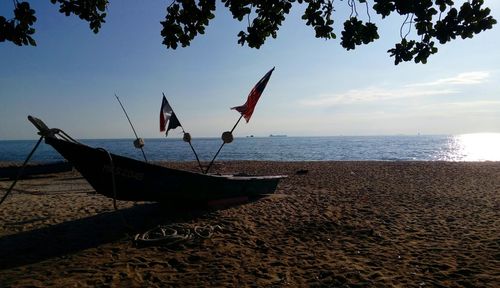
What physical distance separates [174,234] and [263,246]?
1.83 metres

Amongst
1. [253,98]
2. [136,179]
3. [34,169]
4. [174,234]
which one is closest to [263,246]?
[174,234]

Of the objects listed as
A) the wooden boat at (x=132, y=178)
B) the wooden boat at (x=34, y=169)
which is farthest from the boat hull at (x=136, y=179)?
the wooden boat at (x=34, y=169)

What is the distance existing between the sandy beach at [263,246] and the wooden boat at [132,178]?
2.08 feet

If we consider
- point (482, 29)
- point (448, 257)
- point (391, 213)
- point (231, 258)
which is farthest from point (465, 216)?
point (482, 29)

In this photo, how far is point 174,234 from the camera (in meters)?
7.16

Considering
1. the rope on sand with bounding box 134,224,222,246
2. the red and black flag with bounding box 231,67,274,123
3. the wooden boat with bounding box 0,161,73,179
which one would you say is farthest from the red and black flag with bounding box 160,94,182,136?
the wooden boat with bounding box 0,161,73,179

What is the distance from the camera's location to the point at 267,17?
16.2 ft

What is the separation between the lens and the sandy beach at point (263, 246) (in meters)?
5.34

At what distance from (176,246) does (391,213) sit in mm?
6405

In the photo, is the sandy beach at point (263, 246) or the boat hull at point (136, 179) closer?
the sandy beach at point (263, 246)

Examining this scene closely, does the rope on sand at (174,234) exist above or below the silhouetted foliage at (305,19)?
below

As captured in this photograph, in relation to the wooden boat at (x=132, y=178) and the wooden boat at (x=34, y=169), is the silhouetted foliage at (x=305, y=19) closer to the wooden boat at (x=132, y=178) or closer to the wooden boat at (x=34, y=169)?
the wooden boat at (x=132, y=178)

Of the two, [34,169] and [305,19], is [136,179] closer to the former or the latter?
[305,19]

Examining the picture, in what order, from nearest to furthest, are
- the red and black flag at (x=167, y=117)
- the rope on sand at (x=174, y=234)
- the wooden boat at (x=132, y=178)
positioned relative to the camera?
the rope on sand at (x=174, y=234) → the wooden boat at (x=132, y=178) → the red and black flag at (x=167, y=117)
